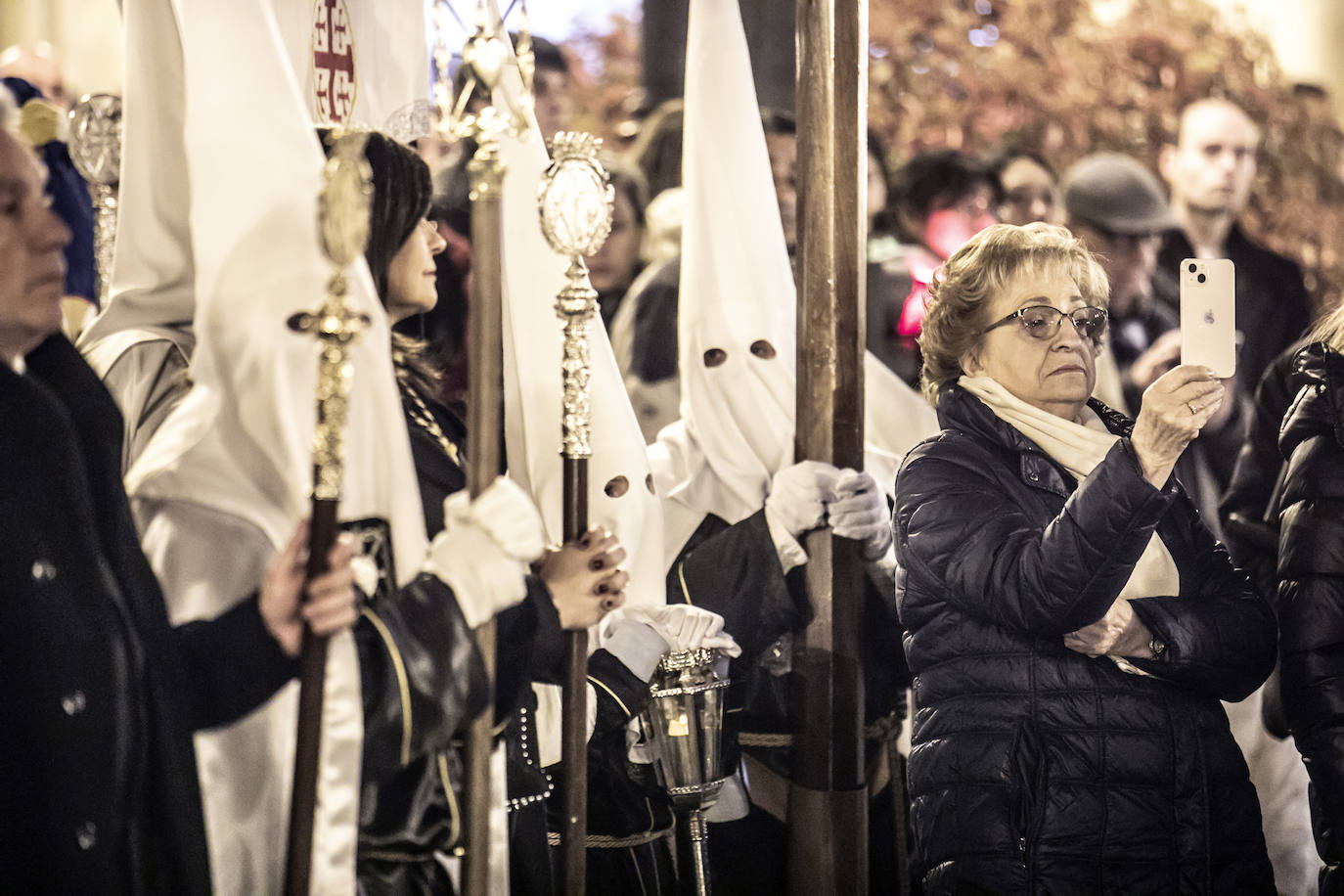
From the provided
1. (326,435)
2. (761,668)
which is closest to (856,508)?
(761,668)

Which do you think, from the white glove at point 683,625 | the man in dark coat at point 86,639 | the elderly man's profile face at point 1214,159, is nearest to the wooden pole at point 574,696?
the white glove at point 683,625

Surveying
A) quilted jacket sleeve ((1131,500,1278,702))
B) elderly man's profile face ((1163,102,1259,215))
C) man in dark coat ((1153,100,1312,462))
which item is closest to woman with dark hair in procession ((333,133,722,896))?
quilted jacket sleeve ((1131,500,1278,702))

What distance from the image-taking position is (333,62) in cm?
288

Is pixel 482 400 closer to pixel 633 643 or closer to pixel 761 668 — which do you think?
pixel 633 643

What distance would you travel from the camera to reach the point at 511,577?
2264 millimetres

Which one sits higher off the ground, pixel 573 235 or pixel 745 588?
pixel 573 235

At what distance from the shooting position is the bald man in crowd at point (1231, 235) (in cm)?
445

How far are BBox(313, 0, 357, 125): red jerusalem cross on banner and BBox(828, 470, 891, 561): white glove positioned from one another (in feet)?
3.96

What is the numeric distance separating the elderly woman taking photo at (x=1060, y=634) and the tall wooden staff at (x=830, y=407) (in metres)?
0.40

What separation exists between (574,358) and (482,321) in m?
0.27

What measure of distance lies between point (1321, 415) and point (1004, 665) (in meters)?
0.89

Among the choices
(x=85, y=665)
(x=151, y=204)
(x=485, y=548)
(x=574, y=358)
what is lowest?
(x=85, y=665)

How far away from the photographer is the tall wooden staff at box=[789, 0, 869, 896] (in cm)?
314

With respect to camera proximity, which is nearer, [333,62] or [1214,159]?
[333,62]
